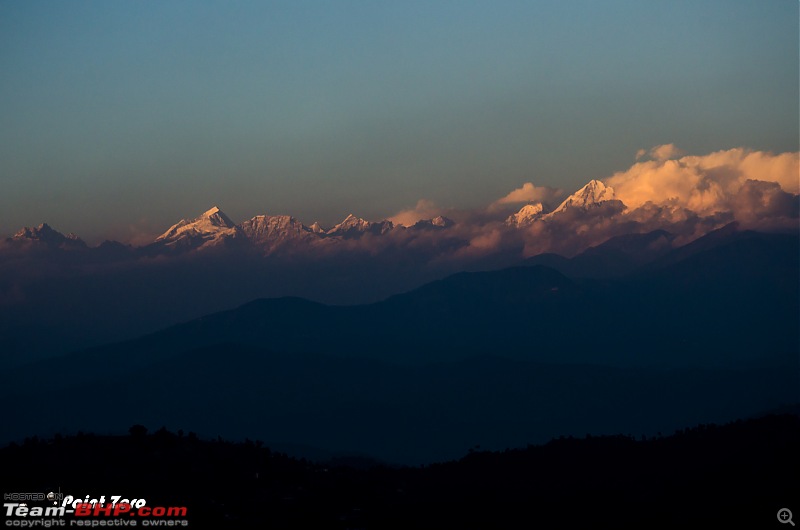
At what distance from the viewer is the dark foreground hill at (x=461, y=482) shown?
2362 inches

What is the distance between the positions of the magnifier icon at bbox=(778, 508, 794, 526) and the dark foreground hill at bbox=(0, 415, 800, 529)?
0.37 m

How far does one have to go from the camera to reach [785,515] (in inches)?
2216

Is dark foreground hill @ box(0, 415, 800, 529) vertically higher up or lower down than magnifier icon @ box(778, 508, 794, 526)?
higher up

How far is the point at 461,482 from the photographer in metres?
68.7

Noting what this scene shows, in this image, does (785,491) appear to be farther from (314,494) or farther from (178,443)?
(178,443)

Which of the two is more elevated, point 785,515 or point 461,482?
point 461,482

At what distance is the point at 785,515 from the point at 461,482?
66.4 ft

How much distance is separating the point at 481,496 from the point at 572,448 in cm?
1003

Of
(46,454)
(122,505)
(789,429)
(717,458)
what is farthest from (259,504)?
(789,429)

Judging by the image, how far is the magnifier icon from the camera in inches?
2189

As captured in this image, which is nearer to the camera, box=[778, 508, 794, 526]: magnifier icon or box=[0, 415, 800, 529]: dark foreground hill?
box=[778, 508, 794, 526]: magnifier icon

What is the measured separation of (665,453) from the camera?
69.4 meters

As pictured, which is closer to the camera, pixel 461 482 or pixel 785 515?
pixel 785 515

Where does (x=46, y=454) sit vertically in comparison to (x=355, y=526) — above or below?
above
